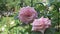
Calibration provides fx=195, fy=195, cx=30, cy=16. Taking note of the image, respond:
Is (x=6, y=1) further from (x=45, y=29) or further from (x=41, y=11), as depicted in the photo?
(x=45, y=29)

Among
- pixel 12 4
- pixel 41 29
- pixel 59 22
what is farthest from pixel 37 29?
pixel 12 4

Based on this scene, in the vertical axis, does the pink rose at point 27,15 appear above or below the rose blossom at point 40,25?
above

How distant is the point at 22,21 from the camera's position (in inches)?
33.1

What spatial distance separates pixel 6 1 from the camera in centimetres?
224

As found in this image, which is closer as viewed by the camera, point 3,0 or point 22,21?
point 22,21

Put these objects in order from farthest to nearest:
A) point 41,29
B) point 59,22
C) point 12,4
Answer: point 12,4, point 59,22, point 41,29

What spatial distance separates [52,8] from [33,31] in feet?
0.86

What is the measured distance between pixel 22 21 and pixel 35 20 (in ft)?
0.26

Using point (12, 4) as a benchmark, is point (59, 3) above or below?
above

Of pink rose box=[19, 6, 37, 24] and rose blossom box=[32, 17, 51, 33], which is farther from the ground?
pink rose box=[19, 6, 37, 24]

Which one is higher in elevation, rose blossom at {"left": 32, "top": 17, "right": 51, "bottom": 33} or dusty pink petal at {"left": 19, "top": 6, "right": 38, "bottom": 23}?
dusty pink petal at {"left": 19, "top": 6, "right": 38, "bottom": 23}

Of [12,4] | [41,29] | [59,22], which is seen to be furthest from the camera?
[12,4]

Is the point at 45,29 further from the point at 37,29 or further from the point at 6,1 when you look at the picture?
the point at 6,1

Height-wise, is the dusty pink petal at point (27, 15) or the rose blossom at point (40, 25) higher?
the dusty pink petal at point (27, 15)
